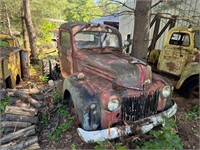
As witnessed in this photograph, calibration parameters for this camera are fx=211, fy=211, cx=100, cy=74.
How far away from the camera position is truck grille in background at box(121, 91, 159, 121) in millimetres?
3387

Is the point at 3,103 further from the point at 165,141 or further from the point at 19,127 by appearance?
the point at 165,141

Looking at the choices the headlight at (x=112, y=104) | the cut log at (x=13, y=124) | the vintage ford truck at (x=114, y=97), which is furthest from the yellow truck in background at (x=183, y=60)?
the cut log at (x=13, y=124)

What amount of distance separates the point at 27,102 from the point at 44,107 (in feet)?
1.26

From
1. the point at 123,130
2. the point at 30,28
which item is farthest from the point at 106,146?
the point at 30,28

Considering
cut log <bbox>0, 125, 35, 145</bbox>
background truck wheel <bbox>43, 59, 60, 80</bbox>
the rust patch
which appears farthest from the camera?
background truck wheel <bbox>43, 59, 60, 80</bbox>

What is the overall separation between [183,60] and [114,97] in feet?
10.4

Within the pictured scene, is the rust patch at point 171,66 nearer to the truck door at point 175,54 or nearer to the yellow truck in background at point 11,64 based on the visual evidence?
the truck door at point 175,54

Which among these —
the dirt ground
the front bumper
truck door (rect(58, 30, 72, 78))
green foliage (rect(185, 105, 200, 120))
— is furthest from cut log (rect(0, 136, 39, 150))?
green foliage (rect(185, 105, 200, 120))

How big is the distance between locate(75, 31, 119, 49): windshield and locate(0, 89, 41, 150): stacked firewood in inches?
68.7

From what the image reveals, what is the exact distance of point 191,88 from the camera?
5.05 metres

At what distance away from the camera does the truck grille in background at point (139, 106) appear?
339cm

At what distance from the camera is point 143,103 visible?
11.6ft

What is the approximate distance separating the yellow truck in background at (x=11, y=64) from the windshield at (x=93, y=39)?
1999mm

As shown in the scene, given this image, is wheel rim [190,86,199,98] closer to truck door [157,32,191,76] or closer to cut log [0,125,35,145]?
truck door [157,32,191,76]
